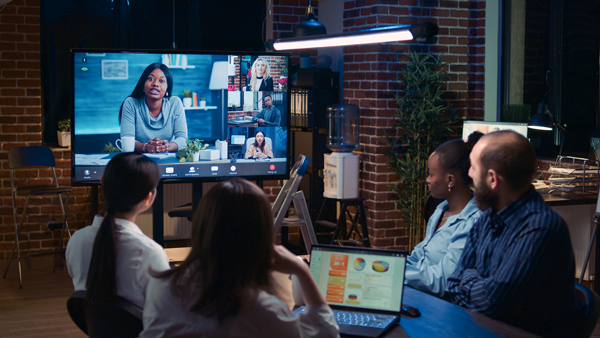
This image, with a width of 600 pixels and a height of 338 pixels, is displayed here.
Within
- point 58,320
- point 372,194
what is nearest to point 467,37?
point 372,194

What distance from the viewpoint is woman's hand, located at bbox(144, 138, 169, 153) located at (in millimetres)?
3904

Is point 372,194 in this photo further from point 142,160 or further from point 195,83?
point 142,160

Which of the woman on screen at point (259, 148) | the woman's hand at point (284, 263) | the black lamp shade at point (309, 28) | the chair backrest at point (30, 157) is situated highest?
the black lamp shade at point (309, 28)

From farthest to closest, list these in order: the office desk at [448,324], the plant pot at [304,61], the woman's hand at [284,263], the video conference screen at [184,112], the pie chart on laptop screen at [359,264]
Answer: the plant pot at [304,61], the video conference screen at [184,112], the pie chart on laptop screen at [359,264], the office desk at [448,324], the woman's hand at [284,263]

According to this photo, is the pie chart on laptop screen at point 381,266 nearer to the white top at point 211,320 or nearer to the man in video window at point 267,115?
the white top at point 211,320

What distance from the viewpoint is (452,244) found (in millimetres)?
2154

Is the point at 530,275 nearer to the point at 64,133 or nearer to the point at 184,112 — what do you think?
the point at 184,112

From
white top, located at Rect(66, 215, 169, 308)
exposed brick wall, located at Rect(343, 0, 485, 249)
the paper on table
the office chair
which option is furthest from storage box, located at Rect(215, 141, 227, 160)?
white top, located at Rect(66, 215, 169, 308)

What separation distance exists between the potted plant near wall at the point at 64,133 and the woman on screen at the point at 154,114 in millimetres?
1549

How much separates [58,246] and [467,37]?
4.23 meters

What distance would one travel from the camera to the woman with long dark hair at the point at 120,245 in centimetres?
171

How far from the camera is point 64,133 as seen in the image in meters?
5.10

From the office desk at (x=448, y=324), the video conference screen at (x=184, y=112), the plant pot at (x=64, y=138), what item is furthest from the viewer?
the plant pot at (x=64, y=138)

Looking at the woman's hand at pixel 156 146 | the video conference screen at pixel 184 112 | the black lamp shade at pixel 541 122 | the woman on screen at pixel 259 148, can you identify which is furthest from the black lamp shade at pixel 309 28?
the black lamp shade at pixel 541 122
